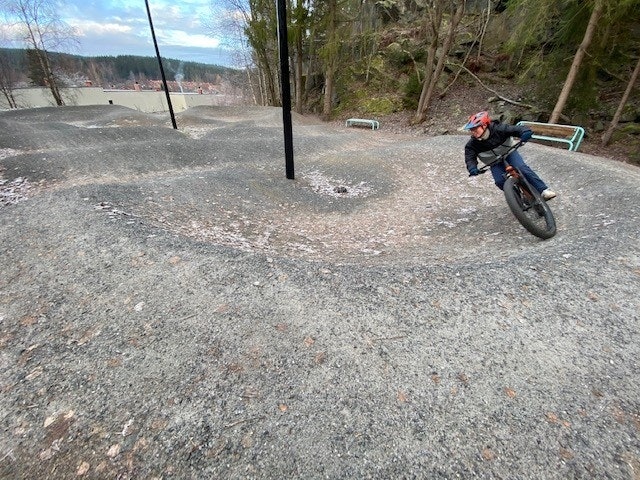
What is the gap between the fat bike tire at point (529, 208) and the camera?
→ 4723mm

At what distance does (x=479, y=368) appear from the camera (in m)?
2.56

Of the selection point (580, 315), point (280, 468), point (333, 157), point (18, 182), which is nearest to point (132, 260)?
point (280, 468)

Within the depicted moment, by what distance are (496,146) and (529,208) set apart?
3.99 ft

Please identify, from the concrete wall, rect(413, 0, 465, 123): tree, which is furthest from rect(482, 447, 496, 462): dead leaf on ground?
the concrete wall

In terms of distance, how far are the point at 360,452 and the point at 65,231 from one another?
5.18 metres

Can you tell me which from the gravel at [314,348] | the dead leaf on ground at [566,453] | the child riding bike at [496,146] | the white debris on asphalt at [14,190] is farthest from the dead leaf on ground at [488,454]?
the white debris on asphalt at [14,190]

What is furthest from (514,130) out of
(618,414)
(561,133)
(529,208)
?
(561,133)

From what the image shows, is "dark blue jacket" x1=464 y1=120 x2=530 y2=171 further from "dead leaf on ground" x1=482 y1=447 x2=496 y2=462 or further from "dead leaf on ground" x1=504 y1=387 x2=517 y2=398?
"dead leaf on ground" x1=482 y1=447 x2=496 y2=462

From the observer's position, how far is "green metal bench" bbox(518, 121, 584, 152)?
1015 centimetres

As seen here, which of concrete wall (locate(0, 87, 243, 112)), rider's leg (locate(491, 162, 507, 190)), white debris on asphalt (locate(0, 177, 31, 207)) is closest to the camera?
rider's leg (locate(491, 162, 507, 190))

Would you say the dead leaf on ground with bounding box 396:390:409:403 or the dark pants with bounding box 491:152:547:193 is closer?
the dead leaf on ground with bounding box 396:390:409:403

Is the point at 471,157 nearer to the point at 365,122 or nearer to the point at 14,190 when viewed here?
the point at 14,190

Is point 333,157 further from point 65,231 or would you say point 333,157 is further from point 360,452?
point 360,452

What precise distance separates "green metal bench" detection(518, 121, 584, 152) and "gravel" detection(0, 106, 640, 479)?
6083 mm
